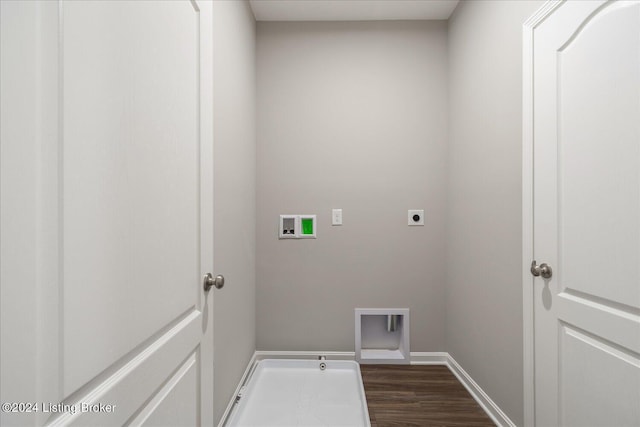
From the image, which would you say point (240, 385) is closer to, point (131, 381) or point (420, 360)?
point (420, 360)

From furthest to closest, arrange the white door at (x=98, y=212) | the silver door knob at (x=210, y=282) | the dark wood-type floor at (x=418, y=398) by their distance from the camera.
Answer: the dark wood-type floor at (x=418, y=398)
the silver door knob at (x=210, y=282)
the white door at (x=98, y=212)

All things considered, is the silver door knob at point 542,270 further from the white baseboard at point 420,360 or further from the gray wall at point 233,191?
the gray wall at point 233,191

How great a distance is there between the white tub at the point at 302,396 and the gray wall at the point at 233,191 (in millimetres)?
164

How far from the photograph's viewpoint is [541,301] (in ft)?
4.30

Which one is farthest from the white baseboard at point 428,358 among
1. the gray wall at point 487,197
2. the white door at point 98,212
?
the white door at point 98,212

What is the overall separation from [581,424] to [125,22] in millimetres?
1829

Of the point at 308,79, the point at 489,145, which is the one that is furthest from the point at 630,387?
the point at 308,79

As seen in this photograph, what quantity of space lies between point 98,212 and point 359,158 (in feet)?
6.15

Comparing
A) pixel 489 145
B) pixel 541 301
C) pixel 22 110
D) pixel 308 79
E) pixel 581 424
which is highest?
pixel 308 79

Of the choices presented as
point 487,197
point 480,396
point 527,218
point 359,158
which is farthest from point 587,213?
point 359,158

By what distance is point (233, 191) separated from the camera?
→ 172 centimetres

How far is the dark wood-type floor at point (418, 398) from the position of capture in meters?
1.64

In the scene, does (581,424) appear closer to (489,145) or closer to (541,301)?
(541,301)

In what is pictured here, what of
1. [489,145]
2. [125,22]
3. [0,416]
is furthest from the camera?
[489,145]
